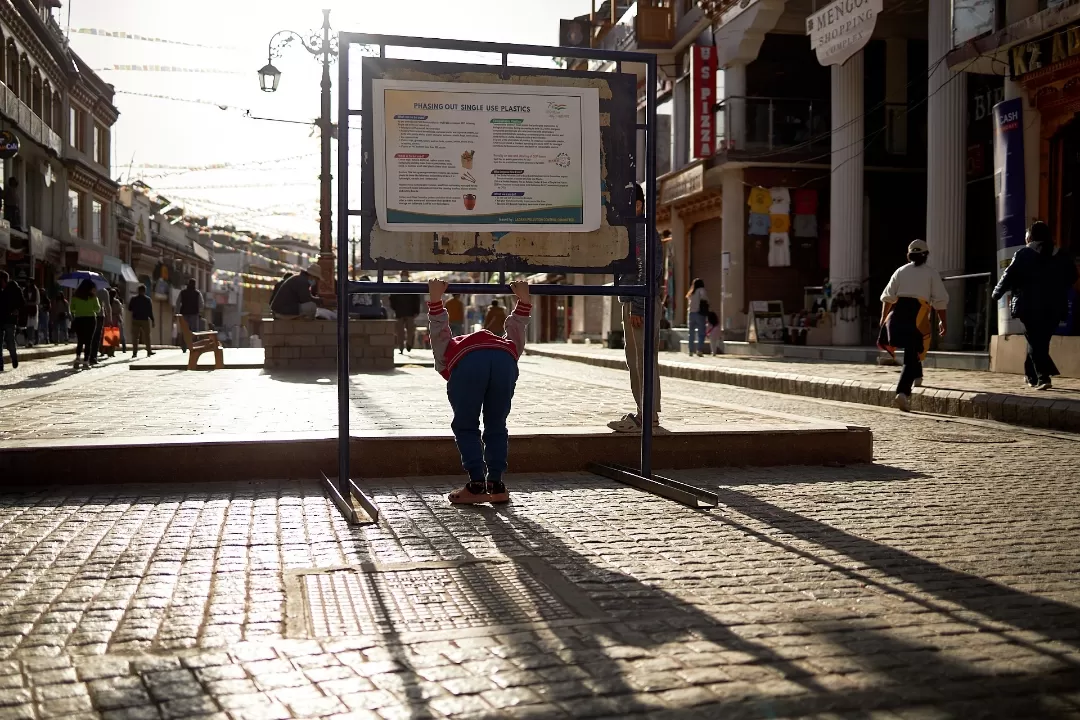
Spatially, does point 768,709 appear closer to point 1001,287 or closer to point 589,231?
point 589,231

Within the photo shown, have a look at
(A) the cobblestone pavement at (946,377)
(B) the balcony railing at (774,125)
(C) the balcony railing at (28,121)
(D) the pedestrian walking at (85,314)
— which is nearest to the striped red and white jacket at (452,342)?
(A) the cobblestone pavement at (946,377)

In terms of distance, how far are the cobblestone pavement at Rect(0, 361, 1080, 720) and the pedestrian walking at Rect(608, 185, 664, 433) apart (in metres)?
1.06

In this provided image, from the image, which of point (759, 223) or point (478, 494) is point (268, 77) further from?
point (478, 494)

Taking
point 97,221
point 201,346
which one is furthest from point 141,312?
point 97,221

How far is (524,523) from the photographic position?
4.85 metres

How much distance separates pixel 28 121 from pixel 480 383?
33.8 m

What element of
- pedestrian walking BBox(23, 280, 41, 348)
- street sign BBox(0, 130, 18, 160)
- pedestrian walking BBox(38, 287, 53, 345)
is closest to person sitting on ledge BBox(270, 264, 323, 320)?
pedestrian walking BBox(23, 280, 41, 348)

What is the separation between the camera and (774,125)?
→ 27.4 meters

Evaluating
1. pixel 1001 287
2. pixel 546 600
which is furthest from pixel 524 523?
pixel 1001 287

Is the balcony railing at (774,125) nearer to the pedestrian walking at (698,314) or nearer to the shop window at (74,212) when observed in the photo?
the pedestrian walking at (698,314)

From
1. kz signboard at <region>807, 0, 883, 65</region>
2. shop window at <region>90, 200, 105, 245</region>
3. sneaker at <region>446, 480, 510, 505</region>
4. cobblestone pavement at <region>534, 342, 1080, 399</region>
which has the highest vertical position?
kz signboard at <region>807, 0, 883, 65</region>

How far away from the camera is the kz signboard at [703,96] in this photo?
2806 centimetres

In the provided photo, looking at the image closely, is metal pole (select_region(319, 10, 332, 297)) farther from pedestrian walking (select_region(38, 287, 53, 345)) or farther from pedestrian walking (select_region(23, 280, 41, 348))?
pedestrian walking (select_region(38, 287, 53, 345))

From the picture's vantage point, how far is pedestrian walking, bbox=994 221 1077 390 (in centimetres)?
1152
